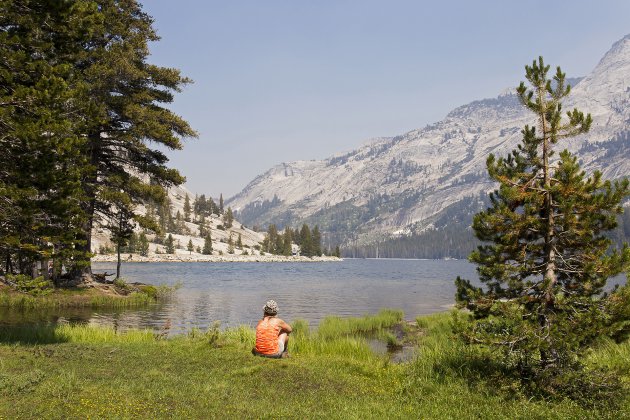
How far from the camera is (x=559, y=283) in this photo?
41.0 feet

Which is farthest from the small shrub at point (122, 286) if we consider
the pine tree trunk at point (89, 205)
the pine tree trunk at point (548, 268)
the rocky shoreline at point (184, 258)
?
the rocky shoreline at point (184, 258)

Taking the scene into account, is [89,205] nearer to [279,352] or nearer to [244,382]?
[279,352]

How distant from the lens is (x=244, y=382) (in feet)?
41.1

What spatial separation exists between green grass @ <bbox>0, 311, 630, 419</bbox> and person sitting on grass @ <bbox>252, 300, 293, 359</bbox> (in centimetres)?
46

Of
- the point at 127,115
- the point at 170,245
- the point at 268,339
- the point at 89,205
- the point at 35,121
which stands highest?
the point at 127,115

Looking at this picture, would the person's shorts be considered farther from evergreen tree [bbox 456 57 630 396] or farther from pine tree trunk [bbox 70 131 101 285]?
pine tree trunk [bbox 70 131 101 285]

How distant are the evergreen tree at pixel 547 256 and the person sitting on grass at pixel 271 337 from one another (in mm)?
6254

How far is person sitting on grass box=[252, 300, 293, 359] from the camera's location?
15.8 m

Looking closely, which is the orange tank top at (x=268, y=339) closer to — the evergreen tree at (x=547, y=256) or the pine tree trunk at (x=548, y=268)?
the evergreen tree at (x=547, y=256)

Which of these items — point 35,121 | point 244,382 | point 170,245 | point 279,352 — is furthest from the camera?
point 170,245

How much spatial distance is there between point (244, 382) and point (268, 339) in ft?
10.9

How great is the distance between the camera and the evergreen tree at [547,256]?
1121 cm

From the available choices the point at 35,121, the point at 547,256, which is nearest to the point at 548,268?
the point at 547,256

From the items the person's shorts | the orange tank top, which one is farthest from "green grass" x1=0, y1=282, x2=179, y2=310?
the orange tank top
